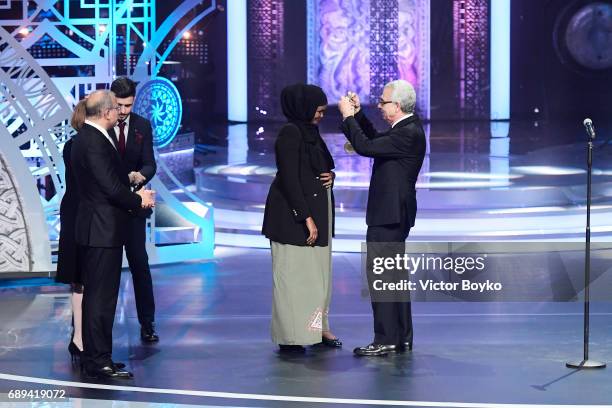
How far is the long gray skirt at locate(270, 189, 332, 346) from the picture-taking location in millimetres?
5688

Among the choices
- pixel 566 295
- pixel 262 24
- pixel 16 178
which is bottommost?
pixel 566 295

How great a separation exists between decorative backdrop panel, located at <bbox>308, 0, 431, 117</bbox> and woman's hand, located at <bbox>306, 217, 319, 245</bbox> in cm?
1401

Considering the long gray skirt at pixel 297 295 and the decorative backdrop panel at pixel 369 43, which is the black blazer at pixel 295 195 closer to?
the long gray skirt at pixel 297 295

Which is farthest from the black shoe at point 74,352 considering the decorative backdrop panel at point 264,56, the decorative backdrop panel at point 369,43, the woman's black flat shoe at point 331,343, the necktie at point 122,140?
the decorative backdrop panel at point 264,56

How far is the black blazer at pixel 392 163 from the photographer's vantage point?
18.3 feet

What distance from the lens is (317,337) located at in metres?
5.70

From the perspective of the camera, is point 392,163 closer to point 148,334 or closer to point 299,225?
point 299,225

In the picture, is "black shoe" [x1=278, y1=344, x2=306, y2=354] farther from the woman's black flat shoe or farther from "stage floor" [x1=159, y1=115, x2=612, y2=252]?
"stage floor" [x1=159, y1=115, x2=612, y2=252]

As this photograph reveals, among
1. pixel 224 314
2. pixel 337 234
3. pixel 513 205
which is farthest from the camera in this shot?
pixel 513 205

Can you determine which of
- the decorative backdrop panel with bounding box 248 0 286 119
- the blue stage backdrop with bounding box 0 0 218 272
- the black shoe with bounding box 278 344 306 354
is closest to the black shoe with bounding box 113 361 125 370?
the black shoe with bounding box 278 344 306 354

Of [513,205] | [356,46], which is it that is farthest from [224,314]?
[356,46]

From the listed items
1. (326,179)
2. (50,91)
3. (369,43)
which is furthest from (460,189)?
(369,43)

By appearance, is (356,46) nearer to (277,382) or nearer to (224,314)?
(224,314)

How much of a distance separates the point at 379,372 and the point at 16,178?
3233 millimetres
